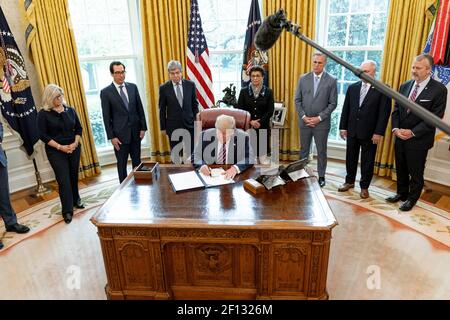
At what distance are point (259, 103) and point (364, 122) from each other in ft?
4.12

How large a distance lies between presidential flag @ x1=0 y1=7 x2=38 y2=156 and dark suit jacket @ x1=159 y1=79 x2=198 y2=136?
1588 millimetres

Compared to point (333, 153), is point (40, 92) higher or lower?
higher

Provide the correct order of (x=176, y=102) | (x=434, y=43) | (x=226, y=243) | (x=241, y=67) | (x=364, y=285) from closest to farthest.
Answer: (x=226, y=243) → (x=364, y=285) → (x=434, y=43) → (x=176, y=102) → (x=241, y=67)

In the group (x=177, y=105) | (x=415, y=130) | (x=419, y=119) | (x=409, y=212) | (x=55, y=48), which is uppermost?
(x=55, y=48)

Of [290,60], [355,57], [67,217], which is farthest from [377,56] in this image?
[67,217]

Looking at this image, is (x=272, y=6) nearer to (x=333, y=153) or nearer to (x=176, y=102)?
(x=176, y=102)

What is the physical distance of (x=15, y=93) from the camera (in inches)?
160

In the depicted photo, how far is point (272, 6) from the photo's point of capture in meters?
4.78

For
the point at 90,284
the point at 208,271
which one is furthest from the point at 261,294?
the point at 90,284

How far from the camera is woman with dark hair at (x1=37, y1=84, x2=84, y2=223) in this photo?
334 centimetres

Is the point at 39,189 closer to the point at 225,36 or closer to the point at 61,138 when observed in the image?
the point at 61,138

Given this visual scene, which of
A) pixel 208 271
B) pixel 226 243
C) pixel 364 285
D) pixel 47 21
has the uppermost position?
pixel 47 21

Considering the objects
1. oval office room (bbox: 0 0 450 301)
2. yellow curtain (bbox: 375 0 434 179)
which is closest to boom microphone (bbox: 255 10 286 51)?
oval office room (bbox: 0 0 450 301)
